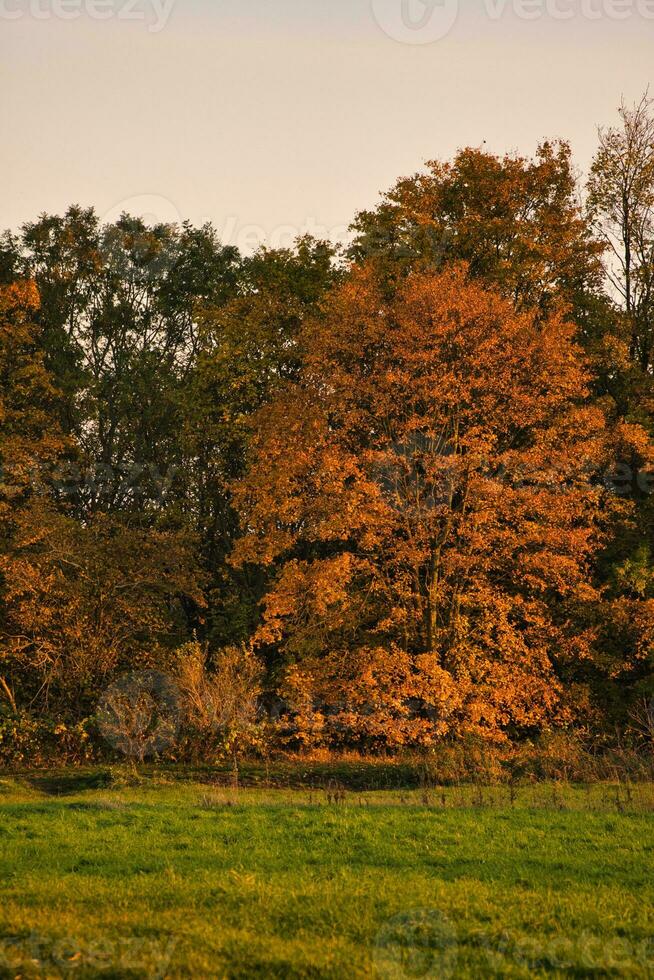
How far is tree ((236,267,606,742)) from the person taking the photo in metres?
26.7

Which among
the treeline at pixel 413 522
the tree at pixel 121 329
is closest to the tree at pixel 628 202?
the treeline at pixel 413 522

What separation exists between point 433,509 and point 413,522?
688 mm

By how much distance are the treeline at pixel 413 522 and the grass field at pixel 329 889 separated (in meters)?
8.69

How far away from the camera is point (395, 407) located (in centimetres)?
2827

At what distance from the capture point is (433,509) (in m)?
27.8

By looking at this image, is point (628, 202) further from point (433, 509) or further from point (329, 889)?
point (329, 889)

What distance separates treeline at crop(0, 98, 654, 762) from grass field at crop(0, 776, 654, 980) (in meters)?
8.69

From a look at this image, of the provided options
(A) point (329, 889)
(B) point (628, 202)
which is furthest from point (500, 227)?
(A) point (329, 889)

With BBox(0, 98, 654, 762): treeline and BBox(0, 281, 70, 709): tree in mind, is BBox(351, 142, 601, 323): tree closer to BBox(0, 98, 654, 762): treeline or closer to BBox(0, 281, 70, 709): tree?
BBox(0, 98, 654, 762): treeline

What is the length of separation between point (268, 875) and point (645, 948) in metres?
4.42

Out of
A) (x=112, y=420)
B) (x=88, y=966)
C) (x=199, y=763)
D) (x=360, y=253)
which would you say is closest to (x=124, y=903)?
(x=88, y=966)

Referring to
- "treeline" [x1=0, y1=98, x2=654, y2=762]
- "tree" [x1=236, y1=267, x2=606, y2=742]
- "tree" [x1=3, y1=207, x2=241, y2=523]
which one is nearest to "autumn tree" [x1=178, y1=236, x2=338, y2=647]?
"treeline" [x1=0, y1=98, x2=654, y2=762]

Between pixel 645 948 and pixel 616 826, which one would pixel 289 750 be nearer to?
pixel 616 826

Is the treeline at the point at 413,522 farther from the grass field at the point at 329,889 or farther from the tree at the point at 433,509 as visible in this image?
the grass field at the point at 329,889
